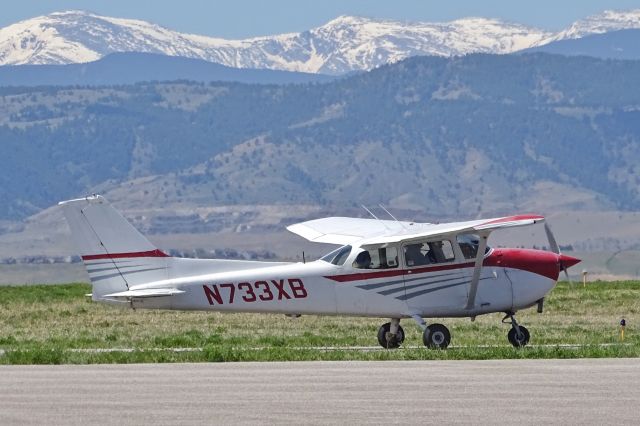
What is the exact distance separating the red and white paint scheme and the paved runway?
3271 millimetres

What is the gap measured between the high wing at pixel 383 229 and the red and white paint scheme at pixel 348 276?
65 millimetres

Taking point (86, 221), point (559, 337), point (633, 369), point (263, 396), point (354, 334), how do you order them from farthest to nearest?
point (354, 334)
point (559, 337)
point (86, 221)
point (633, 369)
point (263, 396)

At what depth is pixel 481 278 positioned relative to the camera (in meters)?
28.1

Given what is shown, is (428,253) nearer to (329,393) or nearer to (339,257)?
(339,257)

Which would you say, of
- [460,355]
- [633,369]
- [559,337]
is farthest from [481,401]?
[559,337]

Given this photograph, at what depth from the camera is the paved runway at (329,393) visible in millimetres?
19000

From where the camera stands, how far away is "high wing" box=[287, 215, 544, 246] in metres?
26.8

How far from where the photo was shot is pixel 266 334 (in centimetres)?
3291

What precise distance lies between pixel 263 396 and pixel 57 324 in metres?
16.5

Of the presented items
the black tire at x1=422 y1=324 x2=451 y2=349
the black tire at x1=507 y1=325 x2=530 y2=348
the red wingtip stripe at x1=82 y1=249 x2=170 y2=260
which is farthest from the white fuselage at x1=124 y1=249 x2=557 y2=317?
the red wingtip stripe at x1=82 y1=249 x2=170 y2=260

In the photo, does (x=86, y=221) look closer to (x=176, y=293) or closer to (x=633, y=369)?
(x=176, y=293)

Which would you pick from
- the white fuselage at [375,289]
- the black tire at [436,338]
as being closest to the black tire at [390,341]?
the white fuselage at [375,289]

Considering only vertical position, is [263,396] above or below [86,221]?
below

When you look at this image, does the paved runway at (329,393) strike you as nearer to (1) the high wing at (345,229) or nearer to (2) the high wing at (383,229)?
(2) the high wing at (383,229)
